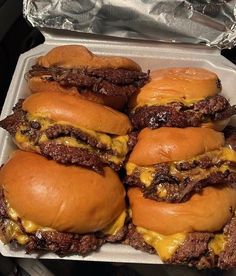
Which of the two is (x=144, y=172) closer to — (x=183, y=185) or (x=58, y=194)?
(x=183, y=185)

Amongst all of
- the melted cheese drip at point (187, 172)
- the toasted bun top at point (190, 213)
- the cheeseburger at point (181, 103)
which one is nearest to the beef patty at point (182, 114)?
the cheeseburger at point (181, 103)

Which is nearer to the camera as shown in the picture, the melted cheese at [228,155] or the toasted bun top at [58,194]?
the toasted bun top at [58,194]

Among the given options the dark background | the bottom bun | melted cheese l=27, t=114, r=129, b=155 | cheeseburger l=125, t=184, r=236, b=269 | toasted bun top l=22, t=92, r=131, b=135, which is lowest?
the dark background

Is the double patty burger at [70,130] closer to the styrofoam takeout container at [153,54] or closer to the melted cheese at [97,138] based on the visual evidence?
the melted cheese at [97,138]

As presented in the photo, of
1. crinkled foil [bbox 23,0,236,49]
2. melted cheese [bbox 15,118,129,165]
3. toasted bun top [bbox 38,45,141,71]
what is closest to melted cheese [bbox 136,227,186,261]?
melted cheese [bbox 15,118,129,165]

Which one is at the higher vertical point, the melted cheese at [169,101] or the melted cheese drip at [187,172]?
the melted cheese at [169,101]

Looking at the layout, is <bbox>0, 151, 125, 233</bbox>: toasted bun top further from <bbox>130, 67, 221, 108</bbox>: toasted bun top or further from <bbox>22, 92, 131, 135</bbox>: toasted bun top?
<bbox>130, 67, 221, 108</bbox>: toasted bun top
